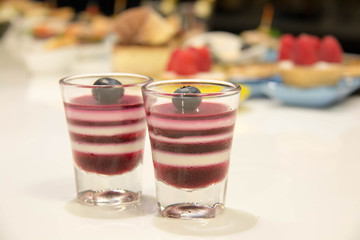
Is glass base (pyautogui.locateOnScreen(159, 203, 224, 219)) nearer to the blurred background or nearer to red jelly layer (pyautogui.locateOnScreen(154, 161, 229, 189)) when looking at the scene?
red jelly layer (pyautogui.locateOnScreen(154, 161, 229, 189))

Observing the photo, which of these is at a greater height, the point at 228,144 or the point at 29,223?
the point at 228,144

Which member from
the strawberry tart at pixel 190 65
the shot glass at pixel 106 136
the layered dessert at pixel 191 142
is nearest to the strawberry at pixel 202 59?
the strawberry tart at pixel 190 65

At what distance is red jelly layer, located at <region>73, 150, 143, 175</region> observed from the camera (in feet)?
3.39

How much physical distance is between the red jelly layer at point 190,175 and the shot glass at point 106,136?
0.10m

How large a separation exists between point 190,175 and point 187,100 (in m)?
0.13

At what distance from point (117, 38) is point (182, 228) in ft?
5.83

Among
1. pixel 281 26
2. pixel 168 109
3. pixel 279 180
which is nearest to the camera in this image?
pixel 168 109

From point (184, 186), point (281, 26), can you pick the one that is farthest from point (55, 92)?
point (281, 26)

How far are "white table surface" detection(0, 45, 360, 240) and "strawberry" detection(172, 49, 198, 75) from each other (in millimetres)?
243

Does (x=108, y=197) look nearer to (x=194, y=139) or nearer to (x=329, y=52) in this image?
(x=194, y=139)

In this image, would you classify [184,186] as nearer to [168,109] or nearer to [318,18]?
[168,109]

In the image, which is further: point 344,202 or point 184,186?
point 344,202

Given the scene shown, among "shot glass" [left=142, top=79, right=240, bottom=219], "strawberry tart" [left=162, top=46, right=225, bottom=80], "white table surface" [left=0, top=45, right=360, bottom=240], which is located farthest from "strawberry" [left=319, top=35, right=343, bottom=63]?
"shot glass" [left=142, top=79, right=240, bottom=219]

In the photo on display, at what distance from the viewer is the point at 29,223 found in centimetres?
100
